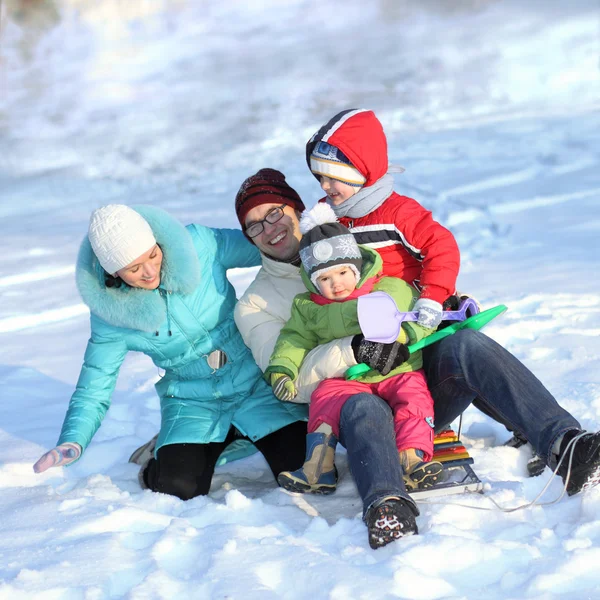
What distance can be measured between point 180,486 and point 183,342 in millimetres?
491

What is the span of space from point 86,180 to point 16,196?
742 mm

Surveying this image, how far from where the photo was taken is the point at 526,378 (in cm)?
222

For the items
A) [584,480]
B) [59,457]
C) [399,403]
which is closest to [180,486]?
[59,457]

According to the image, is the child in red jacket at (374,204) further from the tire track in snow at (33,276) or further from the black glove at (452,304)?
the tire track in snow at (33,276)

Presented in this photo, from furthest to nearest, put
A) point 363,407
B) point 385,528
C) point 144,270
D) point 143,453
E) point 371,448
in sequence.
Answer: point 143,453 → point 144,270 → point 363,407 → point 371,448 → point 385,528

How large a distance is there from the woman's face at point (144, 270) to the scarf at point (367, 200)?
65cm

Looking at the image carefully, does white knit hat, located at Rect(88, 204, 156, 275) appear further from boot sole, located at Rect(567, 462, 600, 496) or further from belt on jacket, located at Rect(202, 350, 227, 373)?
boot sole, located at Rect(567, 462, 600, 496)

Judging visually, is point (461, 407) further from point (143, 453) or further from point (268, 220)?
point (143, 453)

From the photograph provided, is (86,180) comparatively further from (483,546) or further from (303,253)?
(483,546)

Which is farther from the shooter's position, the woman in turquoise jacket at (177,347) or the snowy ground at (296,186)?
the woman in turquoise jacket at (177,347)

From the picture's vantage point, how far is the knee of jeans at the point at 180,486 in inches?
101

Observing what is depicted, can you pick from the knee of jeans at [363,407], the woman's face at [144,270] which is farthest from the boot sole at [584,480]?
the woman's face at [144,270]

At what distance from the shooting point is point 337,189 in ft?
8.71

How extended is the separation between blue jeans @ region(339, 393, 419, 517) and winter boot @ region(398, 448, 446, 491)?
0.26 feet
